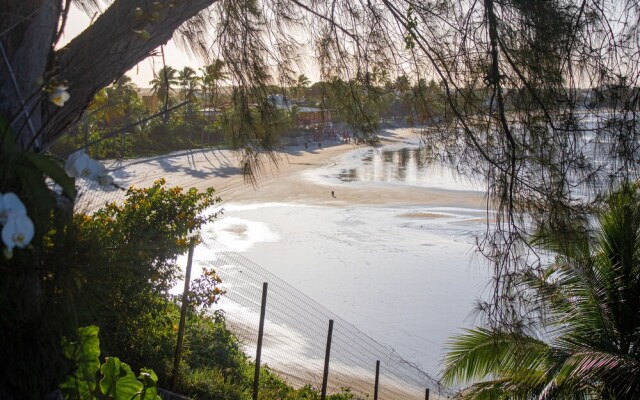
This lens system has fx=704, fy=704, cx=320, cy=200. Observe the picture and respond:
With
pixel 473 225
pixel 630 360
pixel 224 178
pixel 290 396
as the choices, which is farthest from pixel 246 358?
pixel 224 178

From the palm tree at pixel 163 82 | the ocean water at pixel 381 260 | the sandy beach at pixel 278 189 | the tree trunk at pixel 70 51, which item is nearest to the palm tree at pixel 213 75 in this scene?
the palm tree at pixel 163 82

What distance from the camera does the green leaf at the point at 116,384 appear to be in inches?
109

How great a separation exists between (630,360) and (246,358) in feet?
14.5

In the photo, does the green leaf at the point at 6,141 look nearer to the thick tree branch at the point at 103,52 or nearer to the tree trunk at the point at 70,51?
the tree trunk at the point at 70,51

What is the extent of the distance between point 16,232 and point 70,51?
1540 millimetres

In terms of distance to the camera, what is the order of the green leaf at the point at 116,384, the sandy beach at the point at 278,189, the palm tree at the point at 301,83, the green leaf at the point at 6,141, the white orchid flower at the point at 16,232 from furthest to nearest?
the sandy beach at the point at 278,189
the palm tree at the point at 301,83
the green leaf at the point at 116,384
the green leaf at the point at 6,141
the white orchid flower at the point at 16,232

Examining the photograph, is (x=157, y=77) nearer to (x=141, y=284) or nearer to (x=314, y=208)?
(x=141, y=284)

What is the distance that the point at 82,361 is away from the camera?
2.12m

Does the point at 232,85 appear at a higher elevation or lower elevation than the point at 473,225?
higher

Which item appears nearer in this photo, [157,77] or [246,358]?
[157,77]

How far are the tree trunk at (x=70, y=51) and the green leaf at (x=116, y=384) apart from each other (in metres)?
0.90

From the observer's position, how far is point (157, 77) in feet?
13.0

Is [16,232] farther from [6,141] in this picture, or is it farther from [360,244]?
[360,244]

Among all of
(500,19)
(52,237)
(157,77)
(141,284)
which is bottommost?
(141,284)
